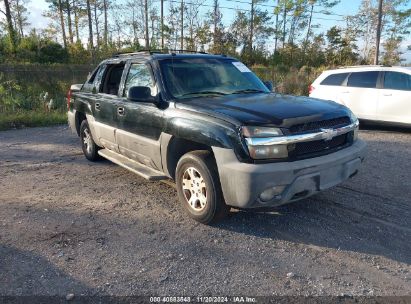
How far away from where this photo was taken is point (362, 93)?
950cm

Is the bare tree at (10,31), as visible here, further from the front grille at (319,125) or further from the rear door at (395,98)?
the front grille at (319,125)

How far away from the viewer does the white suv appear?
8844mm

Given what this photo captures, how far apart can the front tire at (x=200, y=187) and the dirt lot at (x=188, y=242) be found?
18 centimetres

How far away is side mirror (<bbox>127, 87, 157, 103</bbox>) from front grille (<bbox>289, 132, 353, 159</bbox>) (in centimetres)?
176

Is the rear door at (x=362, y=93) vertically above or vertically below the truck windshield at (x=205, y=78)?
below

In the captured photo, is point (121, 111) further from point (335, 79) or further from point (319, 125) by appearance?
point (335, 79)

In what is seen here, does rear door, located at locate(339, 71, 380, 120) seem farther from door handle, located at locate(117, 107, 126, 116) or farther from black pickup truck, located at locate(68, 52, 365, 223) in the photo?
door handle, located at locate(117, 107, 126, 116)

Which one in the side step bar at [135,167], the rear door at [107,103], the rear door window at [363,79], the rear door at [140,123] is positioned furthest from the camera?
the rear door window at [363,79]

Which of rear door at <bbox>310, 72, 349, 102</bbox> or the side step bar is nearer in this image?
the side step bar

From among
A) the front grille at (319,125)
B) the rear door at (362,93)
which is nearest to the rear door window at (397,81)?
the rear door at (362,93)

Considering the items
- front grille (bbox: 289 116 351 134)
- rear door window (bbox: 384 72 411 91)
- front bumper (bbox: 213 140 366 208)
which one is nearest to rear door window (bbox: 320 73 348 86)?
rear door window (bbox: 384 72 411 91)

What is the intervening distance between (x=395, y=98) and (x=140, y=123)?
6.88 metres

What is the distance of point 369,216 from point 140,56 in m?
3.56

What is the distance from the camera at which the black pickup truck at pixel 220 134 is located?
347 centimetres
